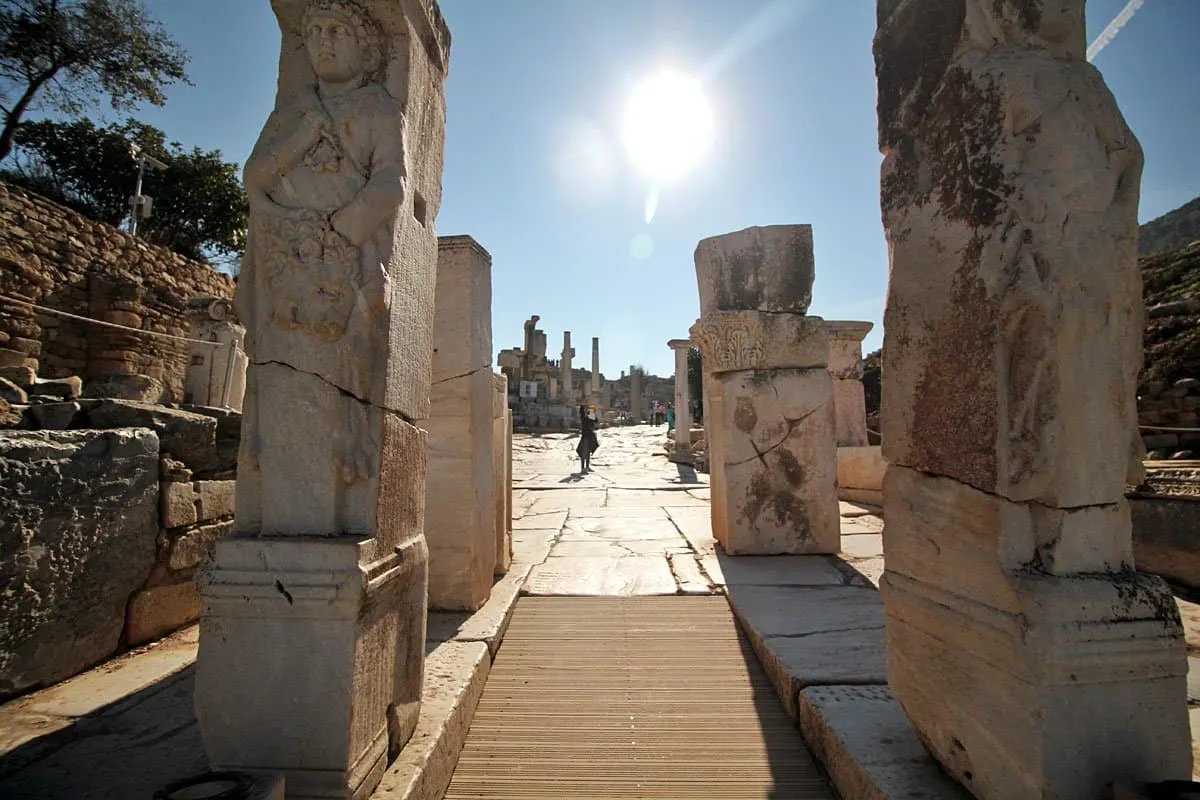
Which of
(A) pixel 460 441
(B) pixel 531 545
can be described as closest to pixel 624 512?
(B) pixel 531 545

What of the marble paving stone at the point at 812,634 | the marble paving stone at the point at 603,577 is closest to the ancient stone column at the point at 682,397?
the marble paving stone at the point at 603,577

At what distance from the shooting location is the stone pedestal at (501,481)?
3.44 metres

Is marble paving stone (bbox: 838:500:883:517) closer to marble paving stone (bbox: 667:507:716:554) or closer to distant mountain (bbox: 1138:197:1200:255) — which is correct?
marble paving stone (bbox: 667:507:716:554)

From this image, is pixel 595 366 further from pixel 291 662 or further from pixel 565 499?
pixel 291 662

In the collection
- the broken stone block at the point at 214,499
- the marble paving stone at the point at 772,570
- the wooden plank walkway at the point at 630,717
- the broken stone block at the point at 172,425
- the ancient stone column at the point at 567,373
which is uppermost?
the ancient stone column at the point at 567,373

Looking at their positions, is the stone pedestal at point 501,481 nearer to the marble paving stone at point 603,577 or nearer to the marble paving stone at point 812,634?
the marble paving stone at point 603,577

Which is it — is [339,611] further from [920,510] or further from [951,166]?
[951,166]

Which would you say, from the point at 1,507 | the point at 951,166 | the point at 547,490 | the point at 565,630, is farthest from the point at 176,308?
the point at 951,166

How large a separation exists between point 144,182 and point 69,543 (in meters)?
19.0

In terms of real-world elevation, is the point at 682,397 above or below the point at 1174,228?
below

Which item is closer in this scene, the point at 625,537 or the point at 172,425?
the point at 172,425

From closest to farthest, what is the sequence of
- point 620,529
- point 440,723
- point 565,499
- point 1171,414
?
1. point 440,723
2. point 620,529
3. point 565,499
4. point 1171,414

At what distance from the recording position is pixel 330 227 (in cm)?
160

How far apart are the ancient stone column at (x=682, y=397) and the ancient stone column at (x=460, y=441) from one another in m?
10.4
